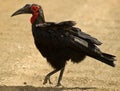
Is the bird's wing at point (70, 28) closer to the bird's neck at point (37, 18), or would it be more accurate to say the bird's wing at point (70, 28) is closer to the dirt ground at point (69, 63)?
the bird's neck at point (37, 18)

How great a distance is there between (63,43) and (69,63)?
7.13 ft

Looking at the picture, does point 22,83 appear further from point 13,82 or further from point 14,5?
point 14,5

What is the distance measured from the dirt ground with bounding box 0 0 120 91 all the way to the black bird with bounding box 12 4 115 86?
49 cm

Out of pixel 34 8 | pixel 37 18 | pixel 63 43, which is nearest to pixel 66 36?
pixel 63 43

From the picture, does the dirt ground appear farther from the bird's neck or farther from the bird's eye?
the bird's eye

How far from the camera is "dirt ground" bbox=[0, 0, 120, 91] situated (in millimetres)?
8281

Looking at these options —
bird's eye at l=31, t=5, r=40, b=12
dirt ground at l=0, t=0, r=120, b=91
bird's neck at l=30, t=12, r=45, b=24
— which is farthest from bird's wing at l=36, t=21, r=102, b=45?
dirt ground at l=0, t=0, r=120, b=91

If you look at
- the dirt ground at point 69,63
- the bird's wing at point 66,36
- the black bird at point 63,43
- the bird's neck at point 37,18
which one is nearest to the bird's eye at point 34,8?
the bird's neck at point 37,18

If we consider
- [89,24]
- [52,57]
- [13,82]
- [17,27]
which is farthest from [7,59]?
[89,24]

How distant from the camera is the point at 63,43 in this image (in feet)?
25.2

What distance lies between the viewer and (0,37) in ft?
39.7

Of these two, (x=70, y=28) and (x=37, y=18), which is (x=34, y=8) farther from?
(x=70, y=28)

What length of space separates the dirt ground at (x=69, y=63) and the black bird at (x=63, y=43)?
0.49 m

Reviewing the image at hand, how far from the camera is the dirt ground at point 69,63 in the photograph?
8.28m
